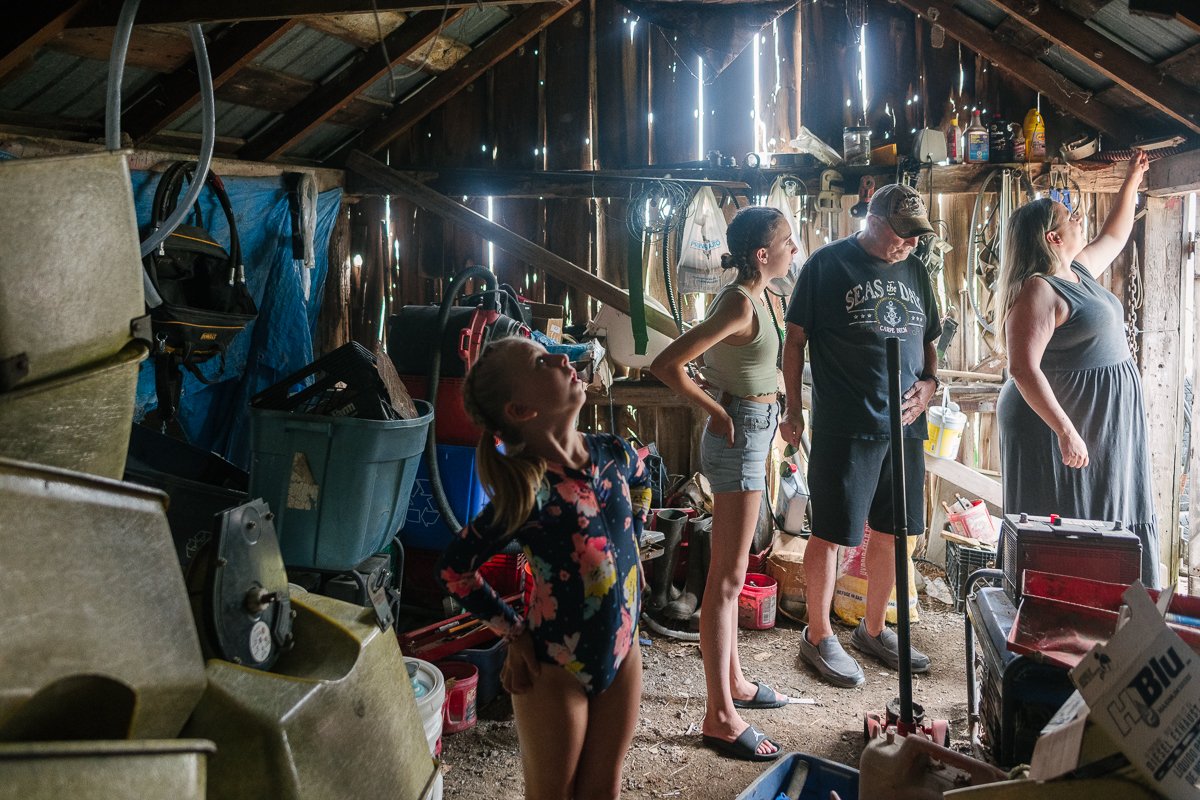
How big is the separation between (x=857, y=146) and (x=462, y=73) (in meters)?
2.59

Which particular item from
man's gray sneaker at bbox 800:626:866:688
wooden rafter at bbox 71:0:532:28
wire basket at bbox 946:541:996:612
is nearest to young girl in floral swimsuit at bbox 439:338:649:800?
wooden rafter at bbox 71:0:532:28

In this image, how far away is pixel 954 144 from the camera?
16.7 ft

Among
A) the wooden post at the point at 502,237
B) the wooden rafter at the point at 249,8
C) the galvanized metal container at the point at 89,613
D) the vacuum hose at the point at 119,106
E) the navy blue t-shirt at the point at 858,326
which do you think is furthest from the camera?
the wooden post at the point at 502,237

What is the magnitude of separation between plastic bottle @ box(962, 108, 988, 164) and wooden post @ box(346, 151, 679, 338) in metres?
2.11

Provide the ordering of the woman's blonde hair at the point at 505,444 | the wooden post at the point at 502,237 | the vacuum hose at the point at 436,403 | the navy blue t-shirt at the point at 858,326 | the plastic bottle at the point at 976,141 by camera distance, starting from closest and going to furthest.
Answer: the woman's blonde hair at the point at 505,444
the navy blue t-shirt at the point at 858,326
the vacuum hose at the point at 436,403
the wooden post at the point at 502,237
the plastic bottle at the point at 976,141

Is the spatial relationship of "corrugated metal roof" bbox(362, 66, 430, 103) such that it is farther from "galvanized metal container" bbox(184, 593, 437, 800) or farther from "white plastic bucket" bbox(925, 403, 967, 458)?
"galvanized metal container" bbox(184, 593, 437, 800)

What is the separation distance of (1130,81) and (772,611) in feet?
10.5

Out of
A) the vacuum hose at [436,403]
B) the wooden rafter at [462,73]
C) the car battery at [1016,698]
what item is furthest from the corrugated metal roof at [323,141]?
the car battery at [1016,698]

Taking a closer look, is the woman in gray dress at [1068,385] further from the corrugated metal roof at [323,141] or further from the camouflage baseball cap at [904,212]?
the corrugated metal roof at [323,141]

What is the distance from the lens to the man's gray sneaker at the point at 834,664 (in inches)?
140

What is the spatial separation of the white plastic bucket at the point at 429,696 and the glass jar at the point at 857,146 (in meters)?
3.98

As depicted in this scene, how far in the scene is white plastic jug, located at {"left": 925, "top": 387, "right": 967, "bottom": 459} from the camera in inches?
196

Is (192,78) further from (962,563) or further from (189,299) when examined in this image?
(962,563)

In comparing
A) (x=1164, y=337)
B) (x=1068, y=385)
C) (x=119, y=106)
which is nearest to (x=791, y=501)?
(x=1068, y=385)
